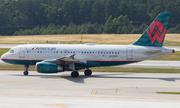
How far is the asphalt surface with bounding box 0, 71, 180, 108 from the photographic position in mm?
19078

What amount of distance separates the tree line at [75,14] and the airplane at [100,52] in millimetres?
104107

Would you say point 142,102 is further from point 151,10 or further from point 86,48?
point 151,10

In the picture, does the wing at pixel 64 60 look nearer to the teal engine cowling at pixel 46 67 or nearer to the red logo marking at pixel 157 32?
the teal engine cowling at pixel 46 67

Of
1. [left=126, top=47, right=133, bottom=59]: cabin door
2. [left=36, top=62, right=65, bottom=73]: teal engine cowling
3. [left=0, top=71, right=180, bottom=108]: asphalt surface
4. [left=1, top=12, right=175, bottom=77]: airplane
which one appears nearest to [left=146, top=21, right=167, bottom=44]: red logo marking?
[left=1, top=12, right=175, bottom=77]: airplane

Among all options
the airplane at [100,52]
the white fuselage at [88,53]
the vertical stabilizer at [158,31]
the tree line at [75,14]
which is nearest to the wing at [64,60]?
the airplane at [100,52]

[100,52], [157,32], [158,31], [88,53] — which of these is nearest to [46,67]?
[88,53]

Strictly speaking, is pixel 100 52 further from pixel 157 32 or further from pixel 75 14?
pixel 75 14

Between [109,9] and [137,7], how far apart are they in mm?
15638

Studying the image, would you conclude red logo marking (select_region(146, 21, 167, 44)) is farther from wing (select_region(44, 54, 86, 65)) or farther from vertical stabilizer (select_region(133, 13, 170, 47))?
wing (select_region(44, 54, 86, 65))

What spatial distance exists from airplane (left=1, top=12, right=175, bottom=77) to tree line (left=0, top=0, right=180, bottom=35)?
10411 cm

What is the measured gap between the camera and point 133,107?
18.2 m

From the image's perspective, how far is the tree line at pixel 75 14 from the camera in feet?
482

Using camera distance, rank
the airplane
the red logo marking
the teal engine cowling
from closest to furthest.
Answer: the teal engine cowling, the airplane, the red logo marking

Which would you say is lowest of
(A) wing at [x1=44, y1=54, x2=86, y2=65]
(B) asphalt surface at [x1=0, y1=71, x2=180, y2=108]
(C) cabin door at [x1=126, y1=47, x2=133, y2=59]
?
(B) asphalt surface at [x1=0, y1=71, x2=180, y2=108]
